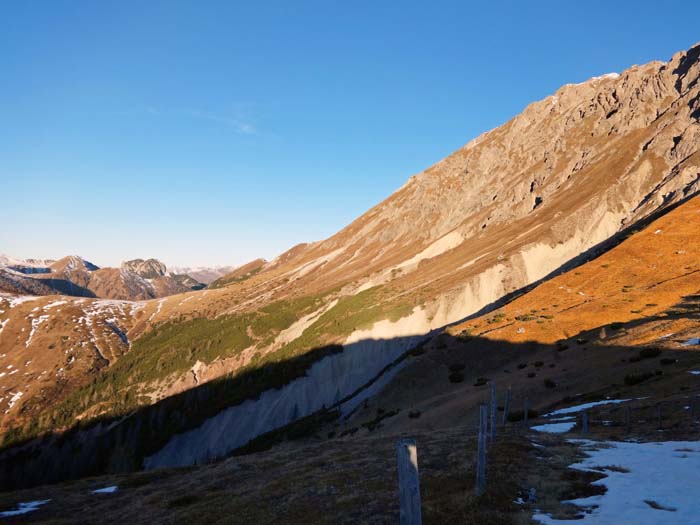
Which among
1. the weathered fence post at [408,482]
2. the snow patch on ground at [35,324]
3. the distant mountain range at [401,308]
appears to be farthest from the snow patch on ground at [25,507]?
the snow patch on ground at [35,324]

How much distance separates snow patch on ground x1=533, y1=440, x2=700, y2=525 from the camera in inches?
461

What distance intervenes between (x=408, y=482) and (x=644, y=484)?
33.9 ft

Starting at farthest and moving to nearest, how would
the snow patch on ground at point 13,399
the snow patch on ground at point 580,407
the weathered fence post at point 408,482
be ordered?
the snow patch on ground at point 13,399 < the snow patch on ground at point 580,407 < the weathered fence post at point 408,482

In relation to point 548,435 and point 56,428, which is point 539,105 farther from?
point 56,428

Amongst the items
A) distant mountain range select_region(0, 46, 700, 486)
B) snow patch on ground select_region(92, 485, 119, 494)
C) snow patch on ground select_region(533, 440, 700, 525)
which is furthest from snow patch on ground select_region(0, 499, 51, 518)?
snow patch on ground select_region(533, 440, 700, 525)

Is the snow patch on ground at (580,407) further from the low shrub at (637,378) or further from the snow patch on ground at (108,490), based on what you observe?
the snow patch on ground at (108,490)

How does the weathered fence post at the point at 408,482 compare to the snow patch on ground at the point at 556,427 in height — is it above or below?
above

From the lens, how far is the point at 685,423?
20516 mm

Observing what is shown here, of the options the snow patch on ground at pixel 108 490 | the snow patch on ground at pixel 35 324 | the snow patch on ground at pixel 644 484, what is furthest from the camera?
the snow patch on ground at pixel 35 324

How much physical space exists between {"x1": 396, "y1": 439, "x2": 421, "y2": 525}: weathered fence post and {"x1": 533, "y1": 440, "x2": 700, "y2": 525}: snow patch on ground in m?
5.78

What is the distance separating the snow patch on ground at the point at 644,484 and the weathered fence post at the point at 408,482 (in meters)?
5.78

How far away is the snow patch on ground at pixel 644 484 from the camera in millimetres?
11705

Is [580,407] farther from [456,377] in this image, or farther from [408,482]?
[408,482]

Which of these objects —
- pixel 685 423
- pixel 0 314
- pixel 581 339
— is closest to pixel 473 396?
pixel 581 339
